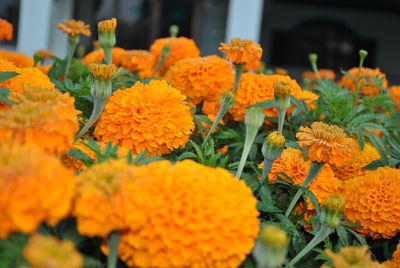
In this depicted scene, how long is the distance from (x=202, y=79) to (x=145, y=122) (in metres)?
0.31

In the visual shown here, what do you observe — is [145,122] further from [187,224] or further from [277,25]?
[277,25]

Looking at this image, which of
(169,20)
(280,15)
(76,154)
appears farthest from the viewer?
(280,15)

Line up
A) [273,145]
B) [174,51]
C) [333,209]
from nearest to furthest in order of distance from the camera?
[333,209] → [273,145] → [174,51]

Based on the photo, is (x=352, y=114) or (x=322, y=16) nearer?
(x=352, y=114)

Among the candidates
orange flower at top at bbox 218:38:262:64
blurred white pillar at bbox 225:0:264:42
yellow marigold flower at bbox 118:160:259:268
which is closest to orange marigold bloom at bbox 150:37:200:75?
orange flower at top at bbox 218:38:262:64

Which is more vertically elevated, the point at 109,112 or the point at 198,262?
the point at 109,112

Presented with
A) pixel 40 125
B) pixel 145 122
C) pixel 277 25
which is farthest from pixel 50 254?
pixel 277 25

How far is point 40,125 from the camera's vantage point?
2.12ft

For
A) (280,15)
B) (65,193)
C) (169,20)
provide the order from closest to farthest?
1. (65,193)
2. (169,20)
3. (280,15)

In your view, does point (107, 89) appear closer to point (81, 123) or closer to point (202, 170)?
point (81, 123)

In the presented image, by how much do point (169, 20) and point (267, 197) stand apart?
6.46 meters

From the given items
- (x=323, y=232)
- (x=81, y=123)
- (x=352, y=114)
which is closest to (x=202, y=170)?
(x=323, y=232)

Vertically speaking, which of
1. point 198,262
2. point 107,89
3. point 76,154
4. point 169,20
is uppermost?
point 169,20

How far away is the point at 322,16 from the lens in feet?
30.2
